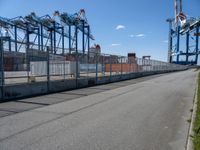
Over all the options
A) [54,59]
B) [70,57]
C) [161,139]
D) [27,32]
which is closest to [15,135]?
[161,139]

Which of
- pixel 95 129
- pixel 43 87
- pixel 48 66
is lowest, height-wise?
pixel 95 129

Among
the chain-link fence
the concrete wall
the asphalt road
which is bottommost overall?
the asphalt road

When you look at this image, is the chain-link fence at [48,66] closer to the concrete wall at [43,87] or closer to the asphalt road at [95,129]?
the concrete wall at [43,87]

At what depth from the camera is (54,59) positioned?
1373cm

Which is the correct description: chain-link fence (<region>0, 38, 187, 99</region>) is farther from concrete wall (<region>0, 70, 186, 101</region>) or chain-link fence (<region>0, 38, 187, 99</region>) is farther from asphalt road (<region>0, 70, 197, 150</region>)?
asphalt road (<region>0, 70, 197, 150</region>)

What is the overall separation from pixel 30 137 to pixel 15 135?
425 mm

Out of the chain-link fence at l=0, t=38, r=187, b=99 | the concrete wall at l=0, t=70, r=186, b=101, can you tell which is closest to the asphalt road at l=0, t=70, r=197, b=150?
the concrete wall at l=0, t=70, r=186, b=101

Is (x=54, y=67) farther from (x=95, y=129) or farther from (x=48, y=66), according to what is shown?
(x=95, y=129)

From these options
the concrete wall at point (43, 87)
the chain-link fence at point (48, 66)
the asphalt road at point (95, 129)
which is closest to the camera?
the asphalt road at point (95, 129)

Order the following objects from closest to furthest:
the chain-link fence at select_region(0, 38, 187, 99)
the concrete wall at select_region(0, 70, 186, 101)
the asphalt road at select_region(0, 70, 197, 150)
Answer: the asphalt road at select_region(0, 70, 197, 150)
the concrete wall at select_region(0, 70, 186, 101)
the chain-link fence at select_region(0, 38, 187, 99)

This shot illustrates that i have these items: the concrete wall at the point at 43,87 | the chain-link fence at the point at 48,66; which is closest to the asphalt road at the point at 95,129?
the concrete wall at the point at 43,87

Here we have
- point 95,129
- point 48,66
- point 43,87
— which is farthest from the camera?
point 48,66

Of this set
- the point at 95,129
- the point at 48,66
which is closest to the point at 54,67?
the point at 48,66

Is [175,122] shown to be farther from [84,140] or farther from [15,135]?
[15,135]
